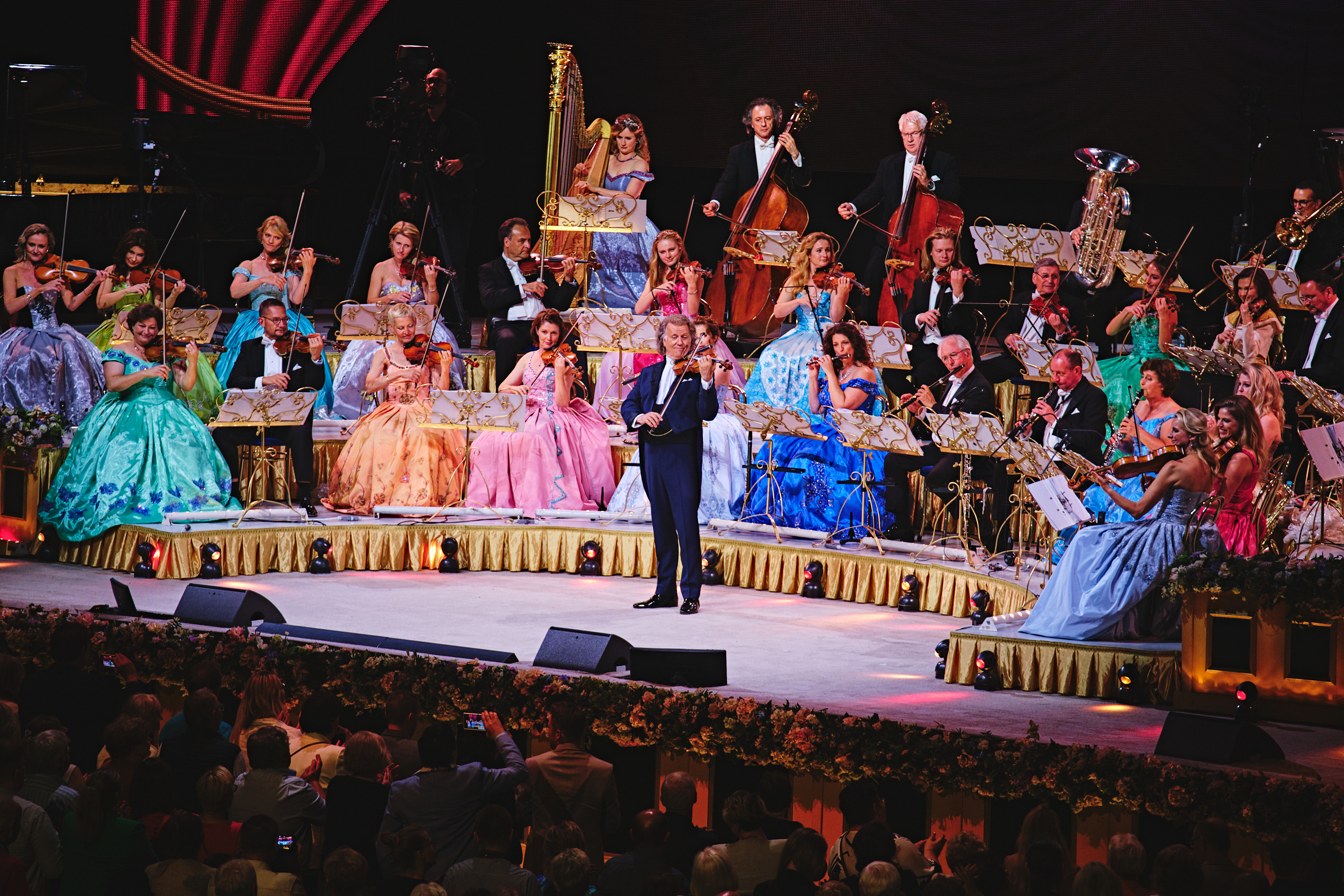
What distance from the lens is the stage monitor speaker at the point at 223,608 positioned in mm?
6270

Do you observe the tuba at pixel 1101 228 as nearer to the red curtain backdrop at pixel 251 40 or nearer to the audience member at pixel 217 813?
the red curtain backdrop at pixel 251 40

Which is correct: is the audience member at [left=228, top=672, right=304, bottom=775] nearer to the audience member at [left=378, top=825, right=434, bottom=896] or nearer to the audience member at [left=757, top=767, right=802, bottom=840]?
the audience member at [left=378, top=825, right=434, bottom=896]

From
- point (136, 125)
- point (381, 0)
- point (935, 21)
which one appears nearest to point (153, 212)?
point (136, 125)

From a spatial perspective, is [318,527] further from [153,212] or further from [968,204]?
[968,204]

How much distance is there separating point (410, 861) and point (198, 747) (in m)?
1.09

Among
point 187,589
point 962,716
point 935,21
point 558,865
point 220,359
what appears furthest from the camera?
point 935,21

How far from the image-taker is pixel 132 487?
8.02 metres

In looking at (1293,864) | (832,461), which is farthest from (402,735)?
(832,461)

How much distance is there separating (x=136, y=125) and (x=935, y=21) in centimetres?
541

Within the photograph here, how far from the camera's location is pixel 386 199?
1045 cm

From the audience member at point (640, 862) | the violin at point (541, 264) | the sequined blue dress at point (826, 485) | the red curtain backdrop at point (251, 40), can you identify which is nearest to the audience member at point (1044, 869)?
the audience member at point (640, 862)

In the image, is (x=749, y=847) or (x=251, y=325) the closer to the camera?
(x=749, y=847)

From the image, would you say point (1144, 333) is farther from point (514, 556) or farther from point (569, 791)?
point (569, 791)

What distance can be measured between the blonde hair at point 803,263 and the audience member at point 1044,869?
5.61 m
